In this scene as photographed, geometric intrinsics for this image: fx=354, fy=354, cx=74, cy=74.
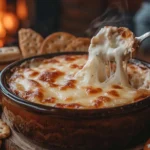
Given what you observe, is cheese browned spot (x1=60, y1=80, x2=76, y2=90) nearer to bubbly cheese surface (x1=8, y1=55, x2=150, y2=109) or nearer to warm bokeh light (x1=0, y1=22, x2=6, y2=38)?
bubbly cheese surface (x1=8, y1=55, x2=150, y2=109)

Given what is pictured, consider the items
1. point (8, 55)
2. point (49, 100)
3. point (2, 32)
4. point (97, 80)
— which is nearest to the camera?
point (49, 100)

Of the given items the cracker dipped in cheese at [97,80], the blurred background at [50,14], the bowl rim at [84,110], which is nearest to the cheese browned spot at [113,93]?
the cracker dipped in cheese at [97,80]

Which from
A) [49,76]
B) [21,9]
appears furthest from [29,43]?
[21,9]

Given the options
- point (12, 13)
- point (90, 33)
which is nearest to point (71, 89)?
point (90, 33)

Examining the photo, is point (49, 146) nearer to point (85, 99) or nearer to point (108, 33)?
point (85, 99)

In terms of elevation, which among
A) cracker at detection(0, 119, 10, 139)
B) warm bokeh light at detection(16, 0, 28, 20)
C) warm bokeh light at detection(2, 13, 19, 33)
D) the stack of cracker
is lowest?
warm bokeh light at detection(2, 13, 19, 33)

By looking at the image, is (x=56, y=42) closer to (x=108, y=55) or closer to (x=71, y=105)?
(x=108, y=55)

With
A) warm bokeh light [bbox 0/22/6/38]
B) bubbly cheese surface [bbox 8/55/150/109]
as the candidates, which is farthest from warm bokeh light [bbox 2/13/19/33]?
bubbly cheese surface [bbox 8/55/150/109]
